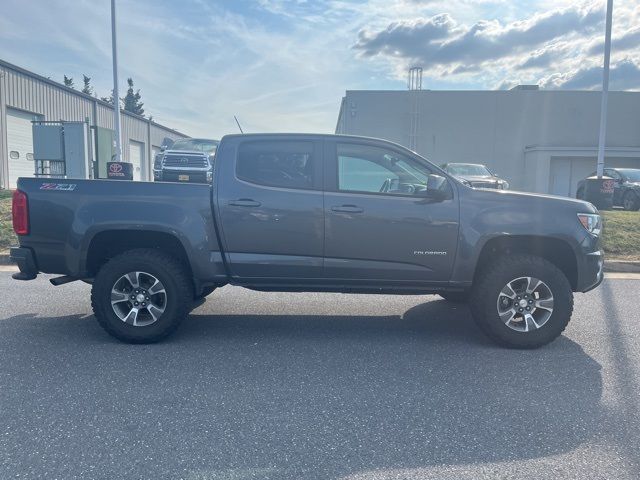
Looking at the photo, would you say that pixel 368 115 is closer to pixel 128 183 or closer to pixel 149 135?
pixel 149 135

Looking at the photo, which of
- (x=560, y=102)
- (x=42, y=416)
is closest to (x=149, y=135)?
(x=560, y=102)

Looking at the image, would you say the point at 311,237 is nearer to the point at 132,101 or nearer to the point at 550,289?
the point at 550,289

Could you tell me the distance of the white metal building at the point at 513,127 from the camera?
26484 mm

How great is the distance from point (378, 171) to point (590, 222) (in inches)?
79.5

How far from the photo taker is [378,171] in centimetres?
489

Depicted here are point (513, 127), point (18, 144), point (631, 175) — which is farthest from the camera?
point (513, 127)

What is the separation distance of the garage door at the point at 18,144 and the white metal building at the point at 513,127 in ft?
47.9

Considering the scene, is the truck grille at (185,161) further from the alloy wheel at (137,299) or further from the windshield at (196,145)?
the alloy wheel at (137,299)

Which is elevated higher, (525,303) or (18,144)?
(18,144)

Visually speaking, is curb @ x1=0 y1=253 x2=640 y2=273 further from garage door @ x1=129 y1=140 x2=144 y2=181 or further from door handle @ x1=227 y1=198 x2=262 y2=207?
garage door @ x1=129 y1=140 x2=144 y2=181

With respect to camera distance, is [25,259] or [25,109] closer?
[25,259]

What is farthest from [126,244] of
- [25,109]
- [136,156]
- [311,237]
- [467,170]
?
[136,156]

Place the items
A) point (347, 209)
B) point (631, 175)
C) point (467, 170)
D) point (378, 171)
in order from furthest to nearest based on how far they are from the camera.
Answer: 1. point (467, 170)
2. point (631, 175)
3. point (378, 171)
4. point (347, 209)

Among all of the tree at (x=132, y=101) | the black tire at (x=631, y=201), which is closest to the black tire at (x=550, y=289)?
the black tire at (x=631, y=201)
